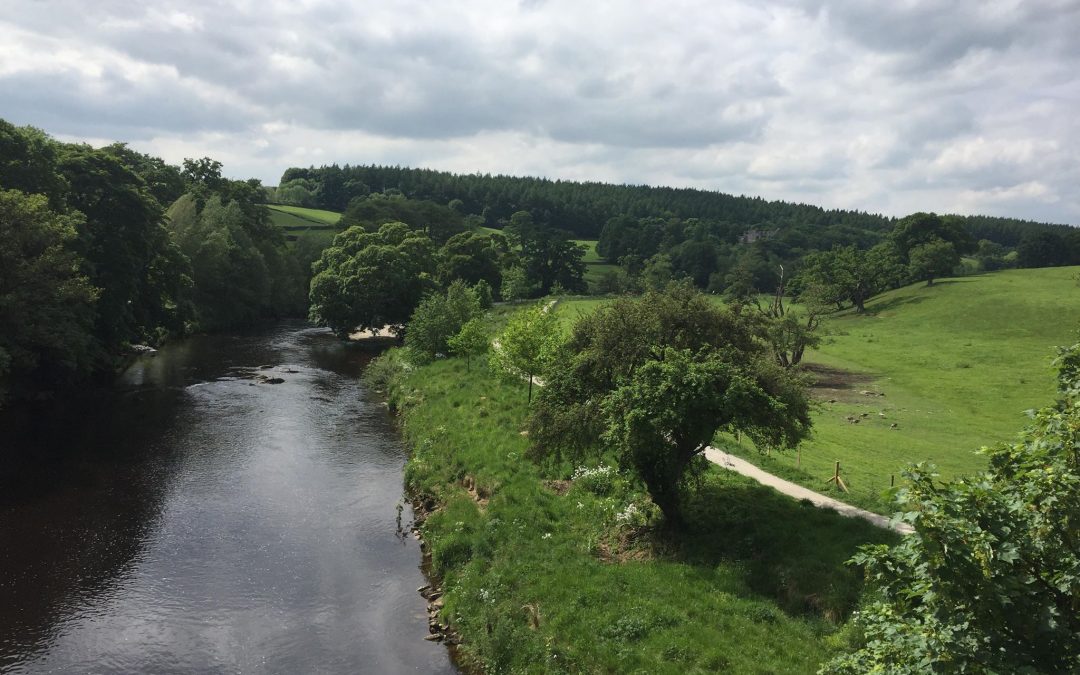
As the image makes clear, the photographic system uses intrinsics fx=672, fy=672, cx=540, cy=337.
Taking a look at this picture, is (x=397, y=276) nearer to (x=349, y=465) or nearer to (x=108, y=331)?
(x=108, y=331)

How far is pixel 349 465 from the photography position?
37500 millimetres

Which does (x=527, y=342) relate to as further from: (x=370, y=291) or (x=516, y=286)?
(x=516, y=286)

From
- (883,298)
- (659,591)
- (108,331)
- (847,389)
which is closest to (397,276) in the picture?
(108,331)

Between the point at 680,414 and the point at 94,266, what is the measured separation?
1919 inches

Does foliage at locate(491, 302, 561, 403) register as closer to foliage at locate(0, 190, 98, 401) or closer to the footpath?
the footpath

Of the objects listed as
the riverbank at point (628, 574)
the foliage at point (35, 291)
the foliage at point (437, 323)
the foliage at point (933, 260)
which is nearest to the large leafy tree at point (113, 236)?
the foliage at point (35, 291)

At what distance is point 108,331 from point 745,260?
397 ft

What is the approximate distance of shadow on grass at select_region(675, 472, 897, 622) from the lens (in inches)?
754

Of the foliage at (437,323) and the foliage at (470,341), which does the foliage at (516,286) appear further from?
the foliage at (470,341)

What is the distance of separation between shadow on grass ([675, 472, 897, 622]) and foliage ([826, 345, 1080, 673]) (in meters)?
10.2

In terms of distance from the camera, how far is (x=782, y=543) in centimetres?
2180

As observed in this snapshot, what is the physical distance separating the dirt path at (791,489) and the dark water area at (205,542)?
569 inches

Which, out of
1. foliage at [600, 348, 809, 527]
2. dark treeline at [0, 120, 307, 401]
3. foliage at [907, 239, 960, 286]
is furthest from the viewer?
foliage at [907, 239, 960, 286]

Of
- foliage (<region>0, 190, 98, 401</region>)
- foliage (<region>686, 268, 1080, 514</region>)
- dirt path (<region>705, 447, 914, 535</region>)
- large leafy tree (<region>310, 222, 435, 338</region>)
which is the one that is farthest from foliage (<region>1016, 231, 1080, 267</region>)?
foliage (<region>0, 190, 98, 401</region>)
